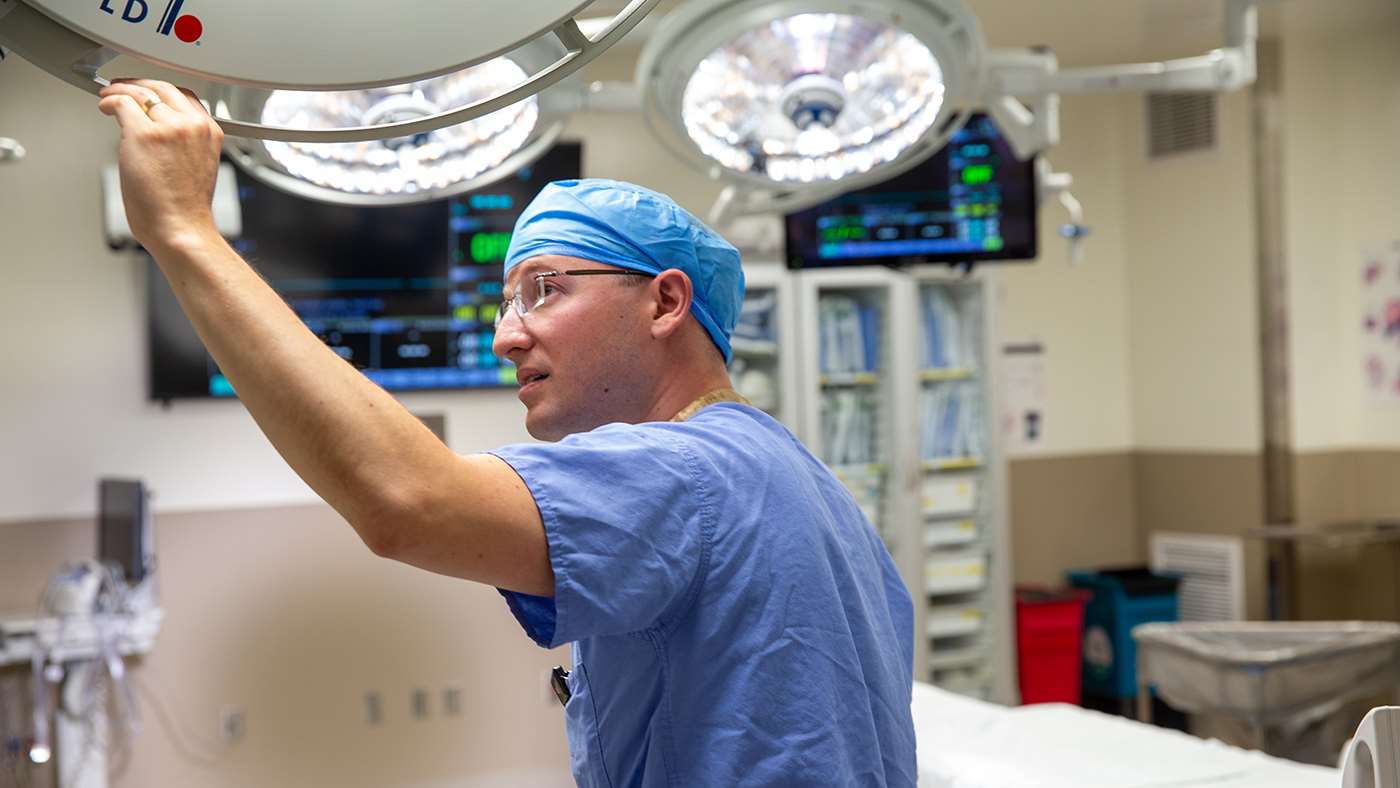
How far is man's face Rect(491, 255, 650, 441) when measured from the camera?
1212mm

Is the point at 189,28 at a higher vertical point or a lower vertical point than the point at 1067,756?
higher

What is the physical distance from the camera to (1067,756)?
244 centimetres

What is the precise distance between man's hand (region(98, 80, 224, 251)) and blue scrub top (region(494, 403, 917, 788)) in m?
0.27

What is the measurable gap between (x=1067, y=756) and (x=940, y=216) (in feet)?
5.88

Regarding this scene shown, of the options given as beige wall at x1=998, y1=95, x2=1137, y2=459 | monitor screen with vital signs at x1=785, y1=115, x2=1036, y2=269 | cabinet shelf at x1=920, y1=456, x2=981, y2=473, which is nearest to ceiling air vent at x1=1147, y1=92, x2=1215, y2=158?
beige wall at x1=998, y1=95, x2=1137, y2=459

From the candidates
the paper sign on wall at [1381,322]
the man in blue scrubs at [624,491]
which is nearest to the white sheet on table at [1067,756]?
the man in blue scrubs at [624,491]

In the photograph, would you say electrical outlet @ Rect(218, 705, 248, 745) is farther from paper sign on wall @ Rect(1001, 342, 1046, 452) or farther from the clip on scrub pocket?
the clip on scrub pocket

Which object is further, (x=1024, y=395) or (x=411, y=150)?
(x=1024, y=395)

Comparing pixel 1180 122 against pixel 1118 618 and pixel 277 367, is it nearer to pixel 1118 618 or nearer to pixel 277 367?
pixel 1118 618

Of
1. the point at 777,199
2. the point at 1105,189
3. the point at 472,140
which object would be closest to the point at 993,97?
the point at 777,199

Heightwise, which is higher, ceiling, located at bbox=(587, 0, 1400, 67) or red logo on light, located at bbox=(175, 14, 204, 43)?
ceiling, located at bbox=(587, 0, 1400, 67)

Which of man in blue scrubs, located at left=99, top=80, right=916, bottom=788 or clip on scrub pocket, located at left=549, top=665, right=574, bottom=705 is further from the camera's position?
clip on scrub pocket, located at left=549, top=665, right=574, bottom=705

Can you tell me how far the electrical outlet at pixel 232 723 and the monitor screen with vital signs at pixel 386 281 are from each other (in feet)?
3.66

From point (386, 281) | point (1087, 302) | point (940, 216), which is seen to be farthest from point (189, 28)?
point (1087, 302)
